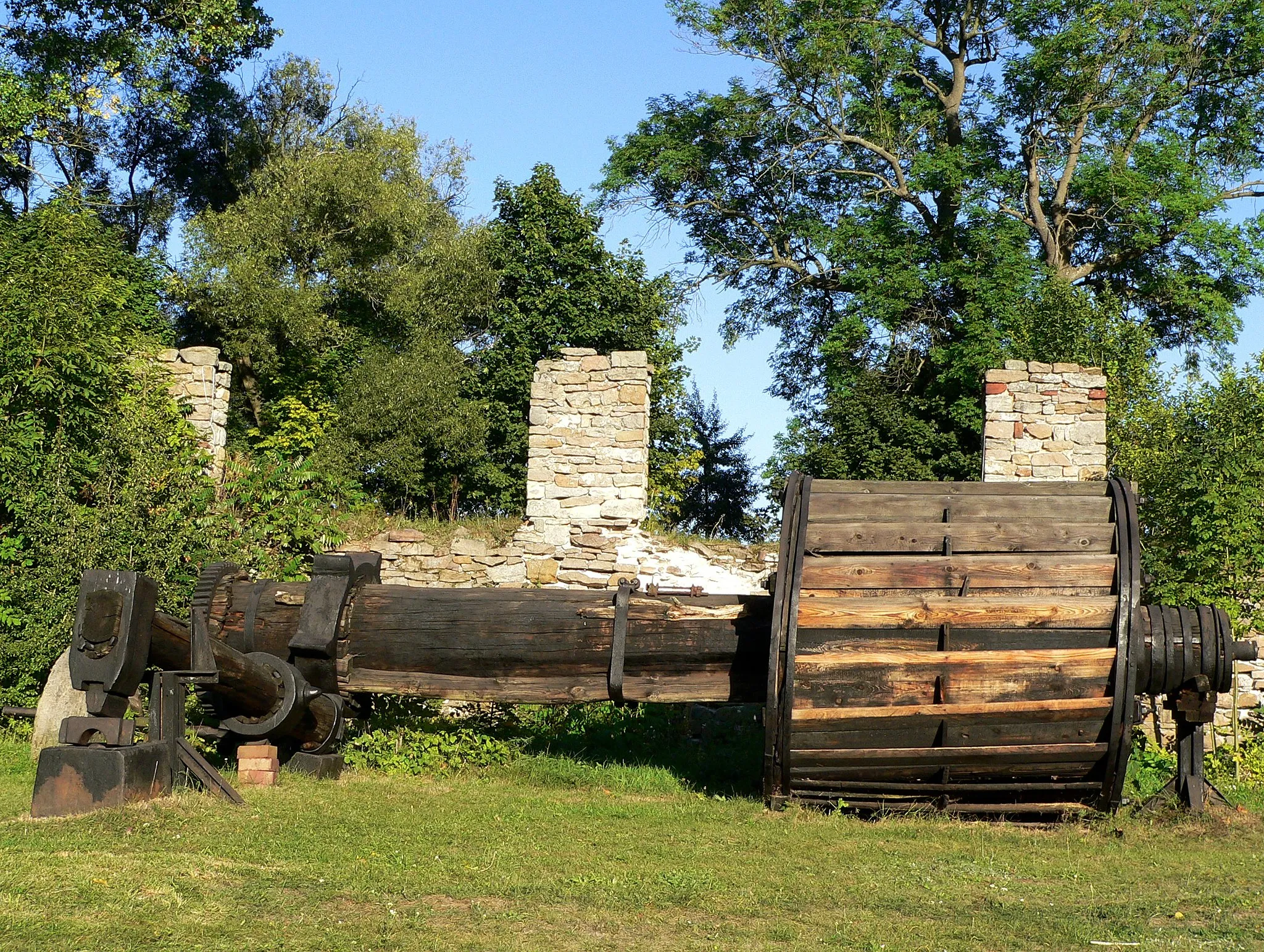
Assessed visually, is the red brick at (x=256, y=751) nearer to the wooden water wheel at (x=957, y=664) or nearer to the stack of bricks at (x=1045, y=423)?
the wooden water wheel at (x=957, y=664)

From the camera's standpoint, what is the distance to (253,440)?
1691 centimetres

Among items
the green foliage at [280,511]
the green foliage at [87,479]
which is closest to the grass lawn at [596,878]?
the green foliage at [87,479]

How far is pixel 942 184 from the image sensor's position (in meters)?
18.2

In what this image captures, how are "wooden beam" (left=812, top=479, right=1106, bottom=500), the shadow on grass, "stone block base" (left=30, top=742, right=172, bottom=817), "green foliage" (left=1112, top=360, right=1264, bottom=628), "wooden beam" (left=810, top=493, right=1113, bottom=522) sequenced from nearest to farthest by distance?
"stone block base" (left=30, top=742, right=172, bottom=817) < "wooden beam" (left=810, top=493, right=1113, bottom=522) < "wooden beam" (left=812, top=479, right=1106, bottom=500) < the shadow on grass < "green foliage" (left=1112, top=360, right=1264, bottom=628)

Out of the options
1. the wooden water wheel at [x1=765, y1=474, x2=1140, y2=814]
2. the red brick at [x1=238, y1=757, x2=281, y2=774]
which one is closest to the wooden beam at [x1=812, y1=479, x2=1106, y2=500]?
the wooden water wheel at [x1=765, y1=474, x2=1140, y2=814]

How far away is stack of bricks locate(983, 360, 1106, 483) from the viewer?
10477 mm

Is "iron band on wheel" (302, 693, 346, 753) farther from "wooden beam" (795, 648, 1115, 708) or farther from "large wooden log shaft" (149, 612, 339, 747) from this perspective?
"wooden beam" (795, 648, 1115, 708)

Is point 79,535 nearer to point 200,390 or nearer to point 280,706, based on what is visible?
point 200,390

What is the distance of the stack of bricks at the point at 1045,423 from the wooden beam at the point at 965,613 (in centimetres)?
547

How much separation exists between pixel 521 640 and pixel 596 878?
1786 millimetres

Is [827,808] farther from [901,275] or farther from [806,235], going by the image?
[806,235]

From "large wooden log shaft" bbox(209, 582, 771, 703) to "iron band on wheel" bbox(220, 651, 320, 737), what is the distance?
0.79 ft

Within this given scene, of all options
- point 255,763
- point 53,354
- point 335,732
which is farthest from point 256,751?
point 53,354

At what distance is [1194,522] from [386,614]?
5.52 metres
